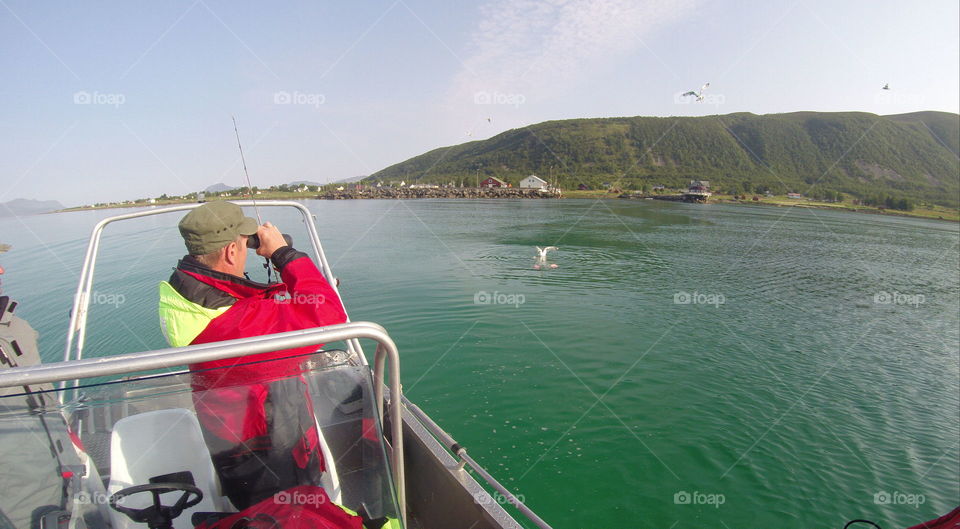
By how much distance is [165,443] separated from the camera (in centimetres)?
199

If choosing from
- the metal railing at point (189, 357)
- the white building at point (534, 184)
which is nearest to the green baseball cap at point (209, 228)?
the metal railing at point (189, 357)

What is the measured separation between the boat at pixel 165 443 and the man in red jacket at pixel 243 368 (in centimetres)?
4

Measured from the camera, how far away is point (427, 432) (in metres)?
3.58

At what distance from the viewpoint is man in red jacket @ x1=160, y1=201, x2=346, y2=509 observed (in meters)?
1.88

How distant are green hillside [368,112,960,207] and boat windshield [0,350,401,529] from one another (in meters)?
116

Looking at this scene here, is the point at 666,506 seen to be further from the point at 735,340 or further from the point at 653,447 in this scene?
the point at 735,340

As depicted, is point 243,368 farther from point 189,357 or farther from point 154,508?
point 154,508

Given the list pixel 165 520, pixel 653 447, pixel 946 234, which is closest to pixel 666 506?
Result: pixel 653 447

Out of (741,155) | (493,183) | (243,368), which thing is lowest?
(243,368)

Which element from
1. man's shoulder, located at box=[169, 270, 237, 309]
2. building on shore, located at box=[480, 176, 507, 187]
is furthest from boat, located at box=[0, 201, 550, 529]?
building on shore, located at box=[480, 176, 507, 187]

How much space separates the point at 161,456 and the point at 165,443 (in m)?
0.07

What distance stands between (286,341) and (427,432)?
231cm

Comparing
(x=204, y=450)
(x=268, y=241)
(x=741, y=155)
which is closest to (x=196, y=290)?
(x=268, y=241)

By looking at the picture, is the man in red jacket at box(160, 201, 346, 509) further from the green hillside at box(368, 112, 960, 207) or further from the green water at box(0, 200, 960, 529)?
the green hillside at box(368, 112, 960, 207)
